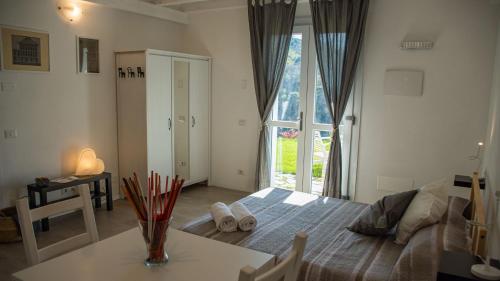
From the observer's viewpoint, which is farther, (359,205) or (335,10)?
(335,10)

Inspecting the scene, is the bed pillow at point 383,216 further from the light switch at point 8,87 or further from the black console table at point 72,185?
the light switch at point 8,87

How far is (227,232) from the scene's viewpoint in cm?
258

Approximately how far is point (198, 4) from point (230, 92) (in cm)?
129

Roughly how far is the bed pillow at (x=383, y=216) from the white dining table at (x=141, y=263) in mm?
1092

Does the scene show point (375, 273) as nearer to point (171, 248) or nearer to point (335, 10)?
point (171, 248)

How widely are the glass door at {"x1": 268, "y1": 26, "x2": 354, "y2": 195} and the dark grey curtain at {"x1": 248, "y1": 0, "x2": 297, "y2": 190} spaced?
0.44ft

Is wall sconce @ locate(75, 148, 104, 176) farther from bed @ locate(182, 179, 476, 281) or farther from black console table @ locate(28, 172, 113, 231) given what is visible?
bed @ locate(182, 179, 476, 281)

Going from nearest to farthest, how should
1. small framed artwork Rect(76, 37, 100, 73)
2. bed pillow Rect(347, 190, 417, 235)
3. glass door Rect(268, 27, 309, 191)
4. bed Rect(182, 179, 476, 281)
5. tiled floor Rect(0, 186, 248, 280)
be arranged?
1. bed Rect(182, 179, 476, 281)
2. bed pillow Rect(347, 190, 417, 235)
3. tiled floor Rect(0, 186, 248, 280)
4. small framed artwork Rect(76, 37, 100, 73)
5. glass door Rect(268, 27, 309, 191)

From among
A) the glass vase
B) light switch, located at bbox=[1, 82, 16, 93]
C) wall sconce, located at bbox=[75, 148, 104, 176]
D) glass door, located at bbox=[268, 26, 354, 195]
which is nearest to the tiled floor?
wall sconce, located at bbox=[75, 148, 104, 176]

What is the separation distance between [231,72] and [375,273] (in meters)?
3.79

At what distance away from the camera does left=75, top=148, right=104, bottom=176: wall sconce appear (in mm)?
4301

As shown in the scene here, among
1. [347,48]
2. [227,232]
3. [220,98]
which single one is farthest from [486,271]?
[220,98]

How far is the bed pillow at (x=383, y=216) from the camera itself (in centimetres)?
251

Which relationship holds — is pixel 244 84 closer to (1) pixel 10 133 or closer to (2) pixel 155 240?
(1) pixel 10 133
